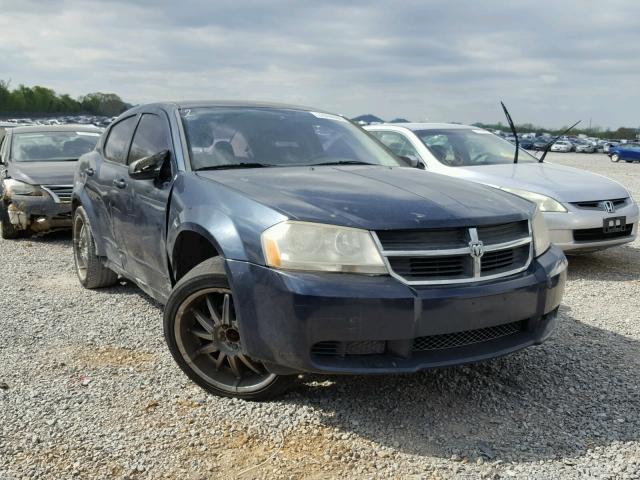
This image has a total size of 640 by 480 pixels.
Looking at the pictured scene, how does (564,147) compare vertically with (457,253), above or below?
below

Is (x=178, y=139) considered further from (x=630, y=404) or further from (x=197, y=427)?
(x=630, y=404)

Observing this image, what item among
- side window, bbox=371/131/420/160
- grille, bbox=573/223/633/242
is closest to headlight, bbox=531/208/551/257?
grille, bbox=573/223/633/242

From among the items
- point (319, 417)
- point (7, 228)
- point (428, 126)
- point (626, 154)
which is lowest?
Result: point (7, 228)

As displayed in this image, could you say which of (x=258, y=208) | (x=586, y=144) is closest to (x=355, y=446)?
(x=258, y=208)

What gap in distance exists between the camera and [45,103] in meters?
147

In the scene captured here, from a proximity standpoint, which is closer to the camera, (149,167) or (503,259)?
(503,259)

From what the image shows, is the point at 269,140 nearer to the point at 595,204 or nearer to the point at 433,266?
the point at 433,266

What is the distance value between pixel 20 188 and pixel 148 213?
16.2ft

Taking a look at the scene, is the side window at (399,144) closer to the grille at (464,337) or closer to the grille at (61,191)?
the grille at (61,191)

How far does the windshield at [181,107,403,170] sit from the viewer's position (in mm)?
3855

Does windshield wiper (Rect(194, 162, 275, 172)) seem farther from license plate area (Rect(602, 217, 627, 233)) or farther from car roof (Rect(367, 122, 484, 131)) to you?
car roof (Rect(367, 122, 484, 131))

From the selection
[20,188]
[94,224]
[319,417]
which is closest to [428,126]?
[94,224]

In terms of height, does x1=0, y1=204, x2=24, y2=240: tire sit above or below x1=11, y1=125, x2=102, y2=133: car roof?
below

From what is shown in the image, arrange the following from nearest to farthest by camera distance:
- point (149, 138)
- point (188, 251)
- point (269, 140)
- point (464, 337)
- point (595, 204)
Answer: point (464, 337), point (188, 251), point (269, 140), point (149, 138), point (595, 204)
